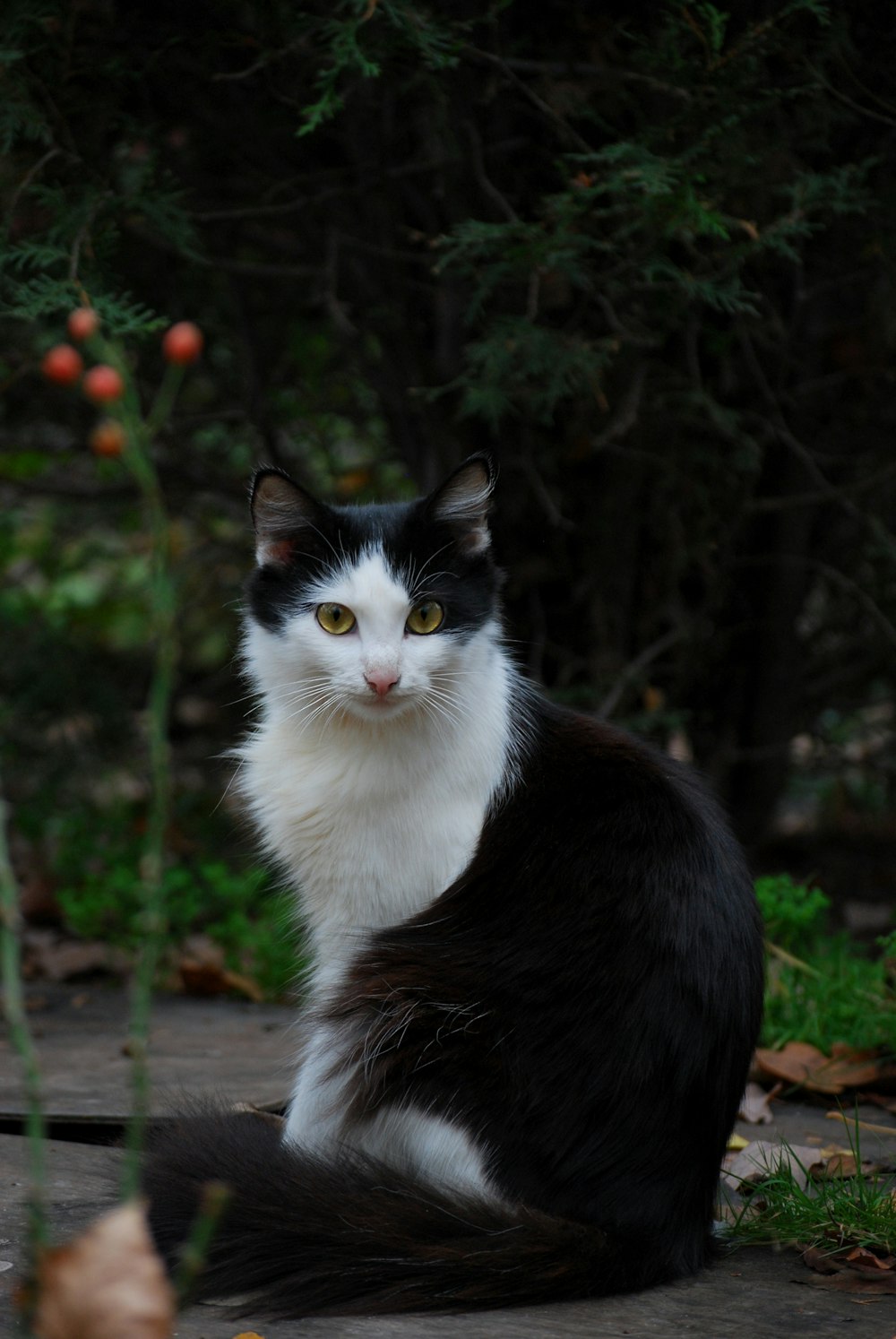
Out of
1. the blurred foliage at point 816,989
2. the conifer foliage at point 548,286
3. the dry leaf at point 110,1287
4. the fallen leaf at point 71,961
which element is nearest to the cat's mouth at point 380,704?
the conifer foliage at point 548,286

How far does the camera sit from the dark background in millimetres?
3193

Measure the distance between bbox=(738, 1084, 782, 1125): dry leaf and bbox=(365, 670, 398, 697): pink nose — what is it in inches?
48.2

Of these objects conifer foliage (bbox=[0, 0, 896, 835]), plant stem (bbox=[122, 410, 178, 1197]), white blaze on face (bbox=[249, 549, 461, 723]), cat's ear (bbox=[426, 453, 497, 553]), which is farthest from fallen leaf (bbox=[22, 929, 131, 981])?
plant stem (bbox=[122, 410, 178, 1197])

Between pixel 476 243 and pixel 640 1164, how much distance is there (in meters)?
2.21

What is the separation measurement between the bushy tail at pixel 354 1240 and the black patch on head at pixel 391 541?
1044mm

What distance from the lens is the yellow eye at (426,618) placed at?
2.60m

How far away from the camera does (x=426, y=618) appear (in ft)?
8.59

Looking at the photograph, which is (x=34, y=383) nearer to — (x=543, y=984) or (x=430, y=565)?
(x=430, y=565)

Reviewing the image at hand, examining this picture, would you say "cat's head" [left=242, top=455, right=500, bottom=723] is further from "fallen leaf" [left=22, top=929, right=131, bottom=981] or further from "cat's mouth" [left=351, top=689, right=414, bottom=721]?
"fallen leaf" [left=22, top=929, right=131, bottom=981]

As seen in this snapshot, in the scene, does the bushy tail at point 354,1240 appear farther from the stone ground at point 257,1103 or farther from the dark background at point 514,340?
the dark background at point 514,340


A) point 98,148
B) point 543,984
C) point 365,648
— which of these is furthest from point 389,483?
point 543,984

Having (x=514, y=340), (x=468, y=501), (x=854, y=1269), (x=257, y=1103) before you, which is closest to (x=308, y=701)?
(x=468, y=501)

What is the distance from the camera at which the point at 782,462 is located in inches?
182

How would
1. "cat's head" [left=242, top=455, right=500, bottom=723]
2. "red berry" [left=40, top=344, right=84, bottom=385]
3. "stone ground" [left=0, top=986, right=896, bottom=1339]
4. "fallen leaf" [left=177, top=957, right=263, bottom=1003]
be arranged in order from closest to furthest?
"red berry" [left=40, top=344, right=84, bottom=385]
"stone ground" [left=0, top=986, right=896, bottom=1339]
"cat's head" [left=242, top=455, right=500, bottom=723]
"fallen leaf" [left=177, top=957, right=263, bottom=1003]
